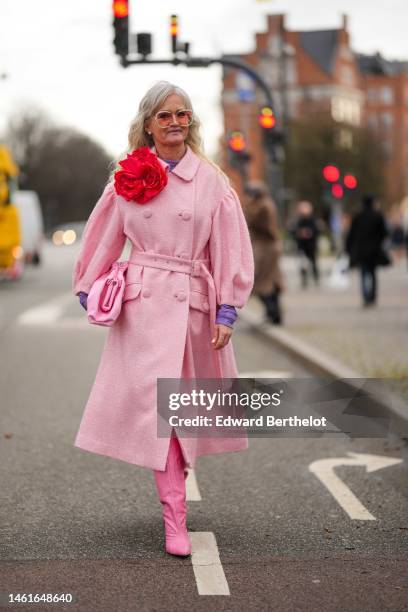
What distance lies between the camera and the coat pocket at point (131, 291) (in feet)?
15.8

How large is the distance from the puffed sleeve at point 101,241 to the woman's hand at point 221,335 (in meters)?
0.54

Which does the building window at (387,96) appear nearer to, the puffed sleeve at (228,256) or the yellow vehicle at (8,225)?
the yellow vehicle at (8,225)

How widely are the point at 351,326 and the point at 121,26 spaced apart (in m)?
5.37

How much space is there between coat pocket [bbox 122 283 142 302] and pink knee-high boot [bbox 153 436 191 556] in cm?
60

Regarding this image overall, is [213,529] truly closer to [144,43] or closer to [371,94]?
[144,43]

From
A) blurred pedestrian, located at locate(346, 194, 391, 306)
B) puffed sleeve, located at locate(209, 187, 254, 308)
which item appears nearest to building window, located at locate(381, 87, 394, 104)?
blurred pedestrian, located at locate(346, 194, 391, 306)

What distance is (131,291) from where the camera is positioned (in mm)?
4809

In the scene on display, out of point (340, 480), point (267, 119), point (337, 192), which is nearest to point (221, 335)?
point (340, 480)

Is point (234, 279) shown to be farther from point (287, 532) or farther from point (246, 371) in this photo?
point (246, 371)

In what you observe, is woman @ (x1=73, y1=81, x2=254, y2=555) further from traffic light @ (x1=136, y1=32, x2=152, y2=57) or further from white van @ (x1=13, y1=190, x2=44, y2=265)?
white van @ (x1=13, y1=190, x2=44, y2=265)

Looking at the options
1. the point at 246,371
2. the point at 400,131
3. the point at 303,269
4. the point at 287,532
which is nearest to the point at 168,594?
the point at 287,532

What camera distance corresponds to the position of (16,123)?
10344cm

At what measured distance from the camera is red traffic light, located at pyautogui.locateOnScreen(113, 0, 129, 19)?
16.0m

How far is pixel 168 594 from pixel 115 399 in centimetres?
92
